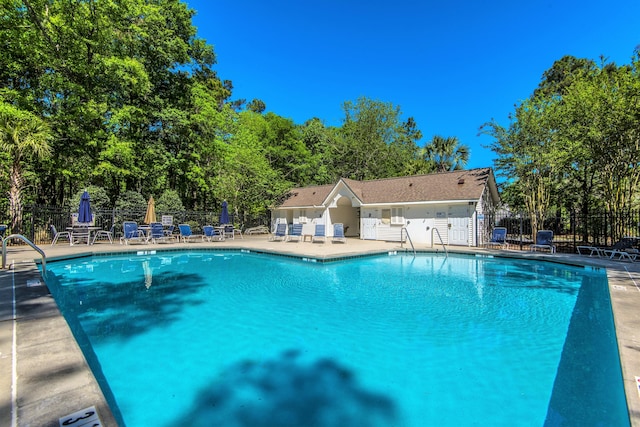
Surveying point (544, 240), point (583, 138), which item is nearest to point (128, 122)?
point (544, 240)

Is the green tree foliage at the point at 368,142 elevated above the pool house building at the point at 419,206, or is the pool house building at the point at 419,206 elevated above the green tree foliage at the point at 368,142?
the green tree foliage at the point at 368,142

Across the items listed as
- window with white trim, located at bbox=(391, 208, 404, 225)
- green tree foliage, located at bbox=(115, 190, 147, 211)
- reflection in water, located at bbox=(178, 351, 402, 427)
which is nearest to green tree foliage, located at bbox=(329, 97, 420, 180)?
window with white trim, located at bbox=(391, 208, 404, 225)

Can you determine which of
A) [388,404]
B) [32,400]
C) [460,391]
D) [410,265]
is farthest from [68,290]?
[410,265]

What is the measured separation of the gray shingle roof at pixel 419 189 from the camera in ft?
58.4

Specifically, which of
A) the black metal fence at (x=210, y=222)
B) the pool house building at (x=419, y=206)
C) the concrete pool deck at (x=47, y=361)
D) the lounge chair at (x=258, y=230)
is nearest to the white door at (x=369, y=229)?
the pool house building at (x=419, y=206)

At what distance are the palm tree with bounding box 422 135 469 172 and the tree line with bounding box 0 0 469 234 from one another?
0.36ft

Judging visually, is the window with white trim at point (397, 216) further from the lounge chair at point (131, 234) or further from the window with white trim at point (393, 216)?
the lounge chair at point (131, 234)

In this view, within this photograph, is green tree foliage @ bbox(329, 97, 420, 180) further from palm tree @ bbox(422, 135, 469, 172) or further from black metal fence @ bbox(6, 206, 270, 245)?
black metal fence @ bbox(6, 206, 270, 245)

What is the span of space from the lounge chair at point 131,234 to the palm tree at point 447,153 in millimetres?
28302

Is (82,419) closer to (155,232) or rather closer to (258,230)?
(155,232)

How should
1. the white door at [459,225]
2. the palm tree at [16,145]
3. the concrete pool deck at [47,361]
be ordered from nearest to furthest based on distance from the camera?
the concrete pool deck at [47,361]
the palm tree at [16,145]
the white door at [459,225]

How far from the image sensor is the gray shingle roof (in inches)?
701

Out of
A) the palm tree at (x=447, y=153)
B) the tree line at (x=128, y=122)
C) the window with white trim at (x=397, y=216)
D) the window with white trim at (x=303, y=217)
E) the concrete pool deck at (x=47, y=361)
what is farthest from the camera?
the palm tree at (x=447, y=153)

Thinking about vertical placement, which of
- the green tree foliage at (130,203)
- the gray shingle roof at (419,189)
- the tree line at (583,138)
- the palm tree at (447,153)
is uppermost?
the palm tree at (447,153)
